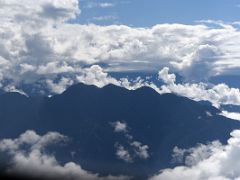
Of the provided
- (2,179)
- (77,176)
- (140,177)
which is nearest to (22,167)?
(2,179)

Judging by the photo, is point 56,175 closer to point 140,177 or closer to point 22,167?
point 22,167

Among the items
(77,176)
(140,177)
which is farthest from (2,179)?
(140,177)

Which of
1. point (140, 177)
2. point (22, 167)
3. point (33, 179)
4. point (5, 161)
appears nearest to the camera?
point (33, 179)

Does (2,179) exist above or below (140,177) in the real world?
below

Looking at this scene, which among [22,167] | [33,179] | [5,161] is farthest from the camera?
[5,161]

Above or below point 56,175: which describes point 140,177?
above

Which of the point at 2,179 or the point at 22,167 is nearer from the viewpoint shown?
the point at 2,179

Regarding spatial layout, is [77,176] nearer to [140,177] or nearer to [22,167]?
[22,167]

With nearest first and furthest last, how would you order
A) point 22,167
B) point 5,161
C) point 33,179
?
point 33,179 < point 22,167 < point 5,161

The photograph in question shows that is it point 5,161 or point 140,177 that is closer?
point 5,161

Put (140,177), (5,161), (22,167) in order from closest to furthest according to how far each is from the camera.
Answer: (22,167)
(5,161)
(140,177)
